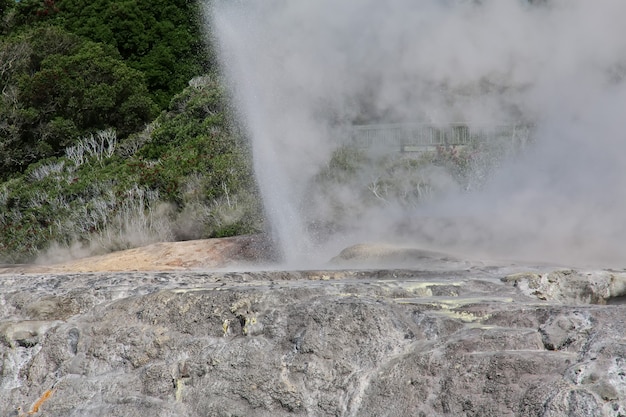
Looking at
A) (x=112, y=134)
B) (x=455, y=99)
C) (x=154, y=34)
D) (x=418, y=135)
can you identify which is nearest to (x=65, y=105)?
(x=112, y=134)

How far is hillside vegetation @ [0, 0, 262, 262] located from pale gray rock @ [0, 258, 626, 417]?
5.81 meters

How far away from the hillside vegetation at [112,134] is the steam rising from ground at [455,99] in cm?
238

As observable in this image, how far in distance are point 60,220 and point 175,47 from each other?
10.6m

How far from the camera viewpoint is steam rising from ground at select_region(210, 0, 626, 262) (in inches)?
233

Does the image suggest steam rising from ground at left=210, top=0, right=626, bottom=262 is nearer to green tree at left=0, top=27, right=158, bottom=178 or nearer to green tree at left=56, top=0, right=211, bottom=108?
green tree at left=0, top=27, right=158, bottom=178

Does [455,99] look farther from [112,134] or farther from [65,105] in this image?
[65,105]

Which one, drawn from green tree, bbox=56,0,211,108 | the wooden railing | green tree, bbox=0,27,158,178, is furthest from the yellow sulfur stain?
green tree, bbox=56,0,211,108

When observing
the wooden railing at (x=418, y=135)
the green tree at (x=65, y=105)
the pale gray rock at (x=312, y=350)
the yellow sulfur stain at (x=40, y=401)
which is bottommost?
the yellow sulfur stain at (x=40, y=401)

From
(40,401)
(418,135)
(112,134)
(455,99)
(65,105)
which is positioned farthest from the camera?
(65,105)

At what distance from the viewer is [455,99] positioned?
7180 millimetres

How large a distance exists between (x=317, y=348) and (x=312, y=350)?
0.07ft

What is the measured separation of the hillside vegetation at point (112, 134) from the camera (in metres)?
10.4

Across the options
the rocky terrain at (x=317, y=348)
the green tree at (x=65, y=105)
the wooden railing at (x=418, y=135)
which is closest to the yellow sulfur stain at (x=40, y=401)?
the rocky terrain at (x=317, y=348)

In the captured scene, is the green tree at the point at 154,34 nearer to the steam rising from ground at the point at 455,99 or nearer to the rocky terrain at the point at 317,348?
the steam rising from ground at the point at 455,99
